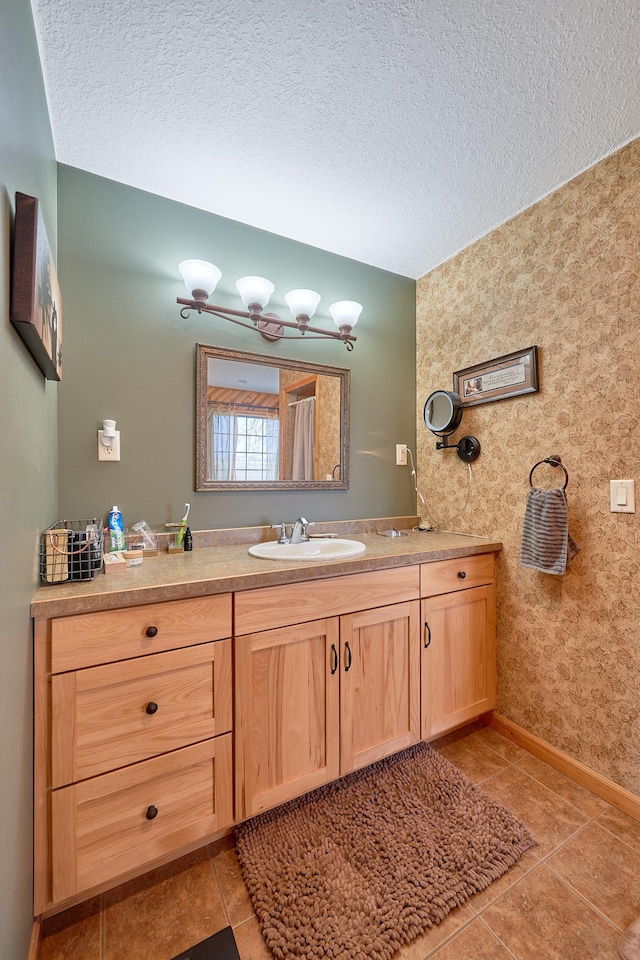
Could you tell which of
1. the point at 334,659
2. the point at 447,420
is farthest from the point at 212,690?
the point at 447,420

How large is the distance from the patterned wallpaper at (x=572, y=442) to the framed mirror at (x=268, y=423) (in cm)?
70

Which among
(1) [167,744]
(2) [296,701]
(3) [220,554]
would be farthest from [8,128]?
(2) [296,701]

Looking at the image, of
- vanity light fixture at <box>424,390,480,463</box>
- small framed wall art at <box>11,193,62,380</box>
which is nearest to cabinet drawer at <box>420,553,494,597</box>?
vanity light fixture at <box>424,390,480,463</box>

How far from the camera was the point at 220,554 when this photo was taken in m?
1.51

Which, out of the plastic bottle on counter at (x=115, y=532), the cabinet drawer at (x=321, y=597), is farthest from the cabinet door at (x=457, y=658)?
the plastic bottle on counter at (x=115, y=532)

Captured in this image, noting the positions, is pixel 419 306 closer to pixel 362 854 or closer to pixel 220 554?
pixel 220 554

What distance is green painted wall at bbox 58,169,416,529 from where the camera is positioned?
1465 millimetres

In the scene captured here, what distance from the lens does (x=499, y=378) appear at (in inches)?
70.9

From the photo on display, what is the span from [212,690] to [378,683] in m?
0.65

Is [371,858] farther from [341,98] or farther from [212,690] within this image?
[341,98]

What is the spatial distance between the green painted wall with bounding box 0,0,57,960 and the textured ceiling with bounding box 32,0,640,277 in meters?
0.24

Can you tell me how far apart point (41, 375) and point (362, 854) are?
5.70 ft

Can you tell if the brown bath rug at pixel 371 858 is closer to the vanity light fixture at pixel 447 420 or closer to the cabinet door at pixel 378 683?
the cabinet door at pixel 378 683

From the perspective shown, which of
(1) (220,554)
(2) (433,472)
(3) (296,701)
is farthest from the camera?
(2) (433,472)
